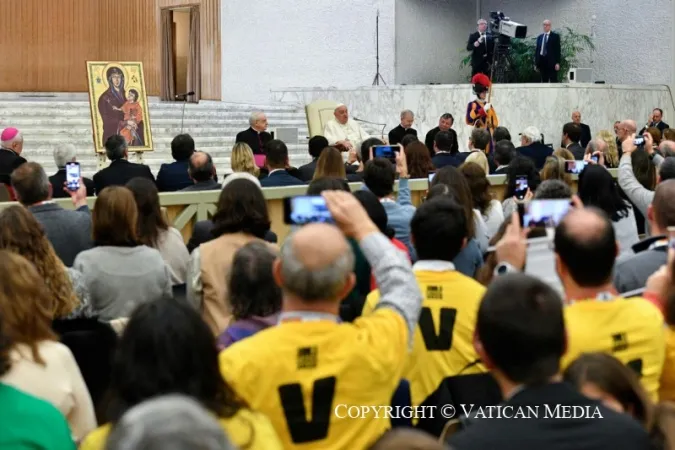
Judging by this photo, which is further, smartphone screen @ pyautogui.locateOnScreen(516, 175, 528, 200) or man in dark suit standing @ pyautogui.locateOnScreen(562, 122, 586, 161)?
man in dark suit standing @ pyautogui.locateOnScreen(562, 122, 586, 161)

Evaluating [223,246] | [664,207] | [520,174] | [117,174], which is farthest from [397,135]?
[664,207]

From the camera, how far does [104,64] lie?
53.3 ft

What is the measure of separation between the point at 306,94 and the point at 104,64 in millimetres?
6660

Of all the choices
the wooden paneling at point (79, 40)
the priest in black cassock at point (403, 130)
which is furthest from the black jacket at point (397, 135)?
the wooden paneling at point (79, 40)

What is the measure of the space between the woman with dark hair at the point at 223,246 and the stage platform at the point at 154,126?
11.9m

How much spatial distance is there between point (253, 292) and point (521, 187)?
4.11 metres

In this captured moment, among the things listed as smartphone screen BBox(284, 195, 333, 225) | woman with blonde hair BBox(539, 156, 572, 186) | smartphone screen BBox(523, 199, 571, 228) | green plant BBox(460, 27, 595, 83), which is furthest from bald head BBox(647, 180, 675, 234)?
green plant BBox(460, 27, 595, 83)

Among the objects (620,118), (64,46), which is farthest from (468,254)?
(64,46)

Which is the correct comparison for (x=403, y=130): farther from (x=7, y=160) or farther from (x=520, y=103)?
(x=7, y=160)

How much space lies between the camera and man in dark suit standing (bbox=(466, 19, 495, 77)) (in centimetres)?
1998

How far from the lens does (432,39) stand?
23.3 meters

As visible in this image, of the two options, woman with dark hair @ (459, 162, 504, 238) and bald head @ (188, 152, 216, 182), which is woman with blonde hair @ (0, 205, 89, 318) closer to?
woman with dark hair @ (459, 162, 504, 238)

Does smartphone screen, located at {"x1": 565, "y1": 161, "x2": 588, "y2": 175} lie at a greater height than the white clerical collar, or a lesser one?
greater

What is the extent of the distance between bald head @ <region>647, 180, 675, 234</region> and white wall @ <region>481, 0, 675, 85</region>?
1740cm
